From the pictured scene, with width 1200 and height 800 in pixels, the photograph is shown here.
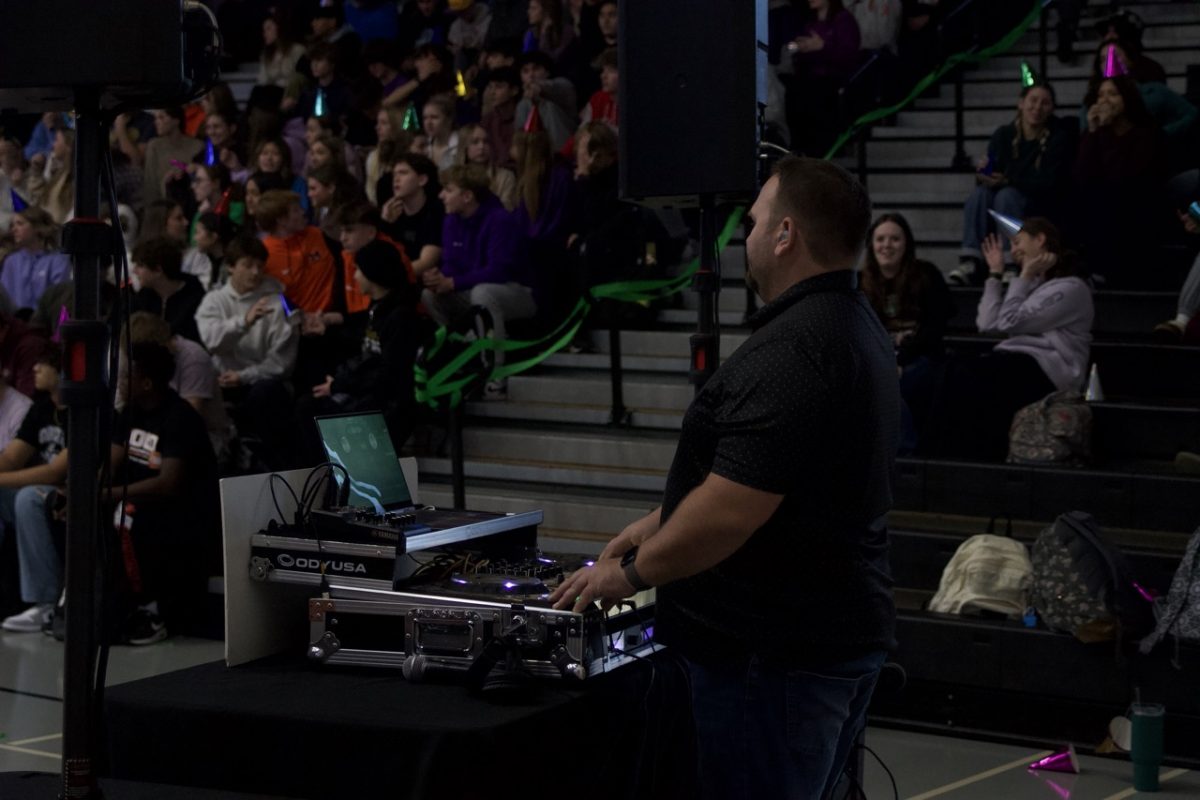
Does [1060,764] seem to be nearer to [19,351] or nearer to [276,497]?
[276,497]

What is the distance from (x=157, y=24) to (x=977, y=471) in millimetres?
4424

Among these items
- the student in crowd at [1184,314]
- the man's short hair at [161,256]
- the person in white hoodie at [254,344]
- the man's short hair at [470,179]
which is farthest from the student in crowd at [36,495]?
the student in crowd at [1184,314]

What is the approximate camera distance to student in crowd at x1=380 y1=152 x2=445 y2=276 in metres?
8.57

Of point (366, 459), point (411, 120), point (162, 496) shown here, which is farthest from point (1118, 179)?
point (366, 459)

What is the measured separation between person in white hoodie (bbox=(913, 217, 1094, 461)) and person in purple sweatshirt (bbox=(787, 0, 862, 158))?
2.79m

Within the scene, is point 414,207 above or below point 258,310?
above

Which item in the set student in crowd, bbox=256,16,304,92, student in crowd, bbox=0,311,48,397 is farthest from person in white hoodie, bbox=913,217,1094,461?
student in crowd, bbox=256,16,304,92

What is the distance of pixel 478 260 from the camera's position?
8133 mm

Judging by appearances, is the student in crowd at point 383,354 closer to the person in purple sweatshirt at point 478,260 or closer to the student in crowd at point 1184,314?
the person in purple sweatshirt at point 478,260

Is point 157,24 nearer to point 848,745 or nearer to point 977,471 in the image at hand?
point 848,745

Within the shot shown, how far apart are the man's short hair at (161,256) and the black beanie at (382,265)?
4.40ft

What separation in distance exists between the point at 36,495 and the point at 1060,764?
467cm

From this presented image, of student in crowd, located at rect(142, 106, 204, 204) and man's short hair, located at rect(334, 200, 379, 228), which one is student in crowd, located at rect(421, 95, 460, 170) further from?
student in crowd, located at rect(142, 106, 204, 204)

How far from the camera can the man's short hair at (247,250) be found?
25.9ft
